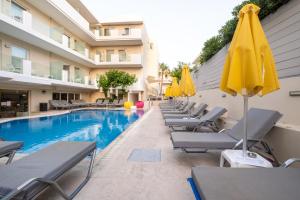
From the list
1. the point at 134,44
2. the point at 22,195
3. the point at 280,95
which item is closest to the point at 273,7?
the point at 280,95

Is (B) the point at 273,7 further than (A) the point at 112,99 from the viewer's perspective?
No

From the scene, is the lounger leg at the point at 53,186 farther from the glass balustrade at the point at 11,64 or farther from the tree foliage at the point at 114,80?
the tree foliage at the point at 114,80

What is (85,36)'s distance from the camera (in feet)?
70.2

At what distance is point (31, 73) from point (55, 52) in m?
5.23

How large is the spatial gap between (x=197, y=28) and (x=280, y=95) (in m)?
18.5

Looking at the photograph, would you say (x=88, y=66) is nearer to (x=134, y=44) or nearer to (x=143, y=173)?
(x=134, y=44)

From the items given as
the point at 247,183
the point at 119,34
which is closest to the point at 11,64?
the point at 247,183

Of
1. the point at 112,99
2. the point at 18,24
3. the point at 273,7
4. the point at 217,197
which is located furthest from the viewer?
the point at 112,99

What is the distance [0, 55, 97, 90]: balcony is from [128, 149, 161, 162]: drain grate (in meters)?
9.43

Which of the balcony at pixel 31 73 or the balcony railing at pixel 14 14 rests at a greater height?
the balcony railing at pixel 14 14

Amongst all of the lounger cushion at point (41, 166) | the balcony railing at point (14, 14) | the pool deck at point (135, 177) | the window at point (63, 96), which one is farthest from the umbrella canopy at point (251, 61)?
the window at point (63, 96)

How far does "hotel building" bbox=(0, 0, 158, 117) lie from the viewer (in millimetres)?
11492

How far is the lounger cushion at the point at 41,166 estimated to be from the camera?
5.87 feet

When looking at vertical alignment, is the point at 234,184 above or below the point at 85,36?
below
